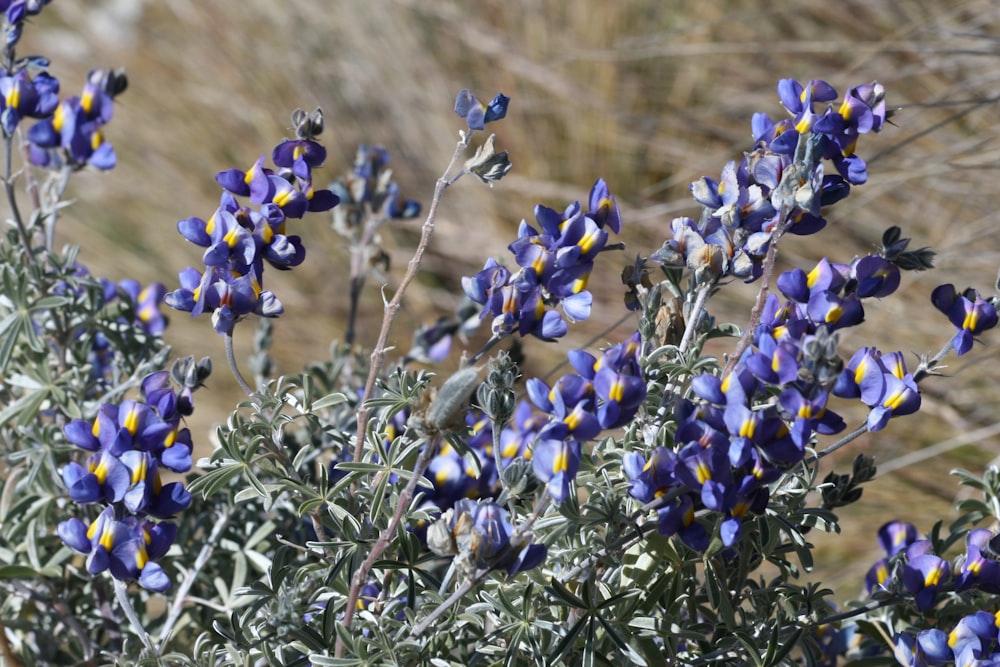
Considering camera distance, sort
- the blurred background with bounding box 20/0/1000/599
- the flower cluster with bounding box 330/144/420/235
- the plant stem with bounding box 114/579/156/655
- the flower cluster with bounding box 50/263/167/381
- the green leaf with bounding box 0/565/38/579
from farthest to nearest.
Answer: the blurred background with bounding box 20/0/1000/599, the flower cluster with bounding box 330/144/420/235, the flower cluster with bounding box 50/263/167/381, the green leaf with bounding box 0/565/38/579, the plant stem with bounding box 114/579/156/655

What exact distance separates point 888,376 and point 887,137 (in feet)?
5.44

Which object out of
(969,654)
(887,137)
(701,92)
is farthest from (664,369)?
(701,92)

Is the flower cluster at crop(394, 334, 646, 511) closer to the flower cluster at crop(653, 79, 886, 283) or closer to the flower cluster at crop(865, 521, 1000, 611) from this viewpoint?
the flower cluster at crop(653, 79, 886, 283)

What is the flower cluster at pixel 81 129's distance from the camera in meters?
1.17

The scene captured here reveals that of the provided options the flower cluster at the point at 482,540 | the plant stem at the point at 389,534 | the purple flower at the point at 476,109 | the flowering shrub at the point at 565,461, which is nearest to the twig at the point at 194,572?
the flowering shrub at the point at 565,461

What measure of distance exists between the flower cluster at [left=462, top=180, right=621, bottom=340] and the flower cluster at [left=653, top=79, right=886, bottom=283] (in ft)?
0.21

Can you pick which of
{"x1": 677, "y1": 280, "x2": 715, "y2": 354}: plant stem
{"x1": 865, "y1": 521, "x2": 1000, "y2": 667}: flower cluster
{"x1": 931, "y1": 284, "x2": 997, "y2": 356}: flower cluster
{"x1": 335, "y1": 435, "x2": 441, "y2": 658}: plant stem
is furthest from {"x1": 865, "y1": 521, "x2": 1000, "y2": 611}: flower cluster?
{"x1": 335, "y1": 435, "x2": 441, "y2": 658}: plant stem

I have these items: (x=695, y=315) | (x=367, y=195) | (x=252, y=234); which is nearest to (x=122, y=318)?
(x=367, y=195)

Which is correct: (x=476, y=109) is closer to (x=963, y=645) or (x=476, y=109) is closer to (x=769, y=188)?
(x=769, y=188)

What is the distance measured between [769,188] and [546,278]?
197 mm

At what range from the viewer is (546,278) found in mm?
856

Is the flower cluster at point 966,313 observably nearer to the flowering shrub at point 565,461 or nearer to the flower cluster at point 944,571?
the flowering shrub at point 565,461

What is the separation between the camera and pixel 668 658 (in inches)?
34.1

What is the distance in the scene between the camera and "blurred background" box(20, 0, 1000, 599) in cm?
212
